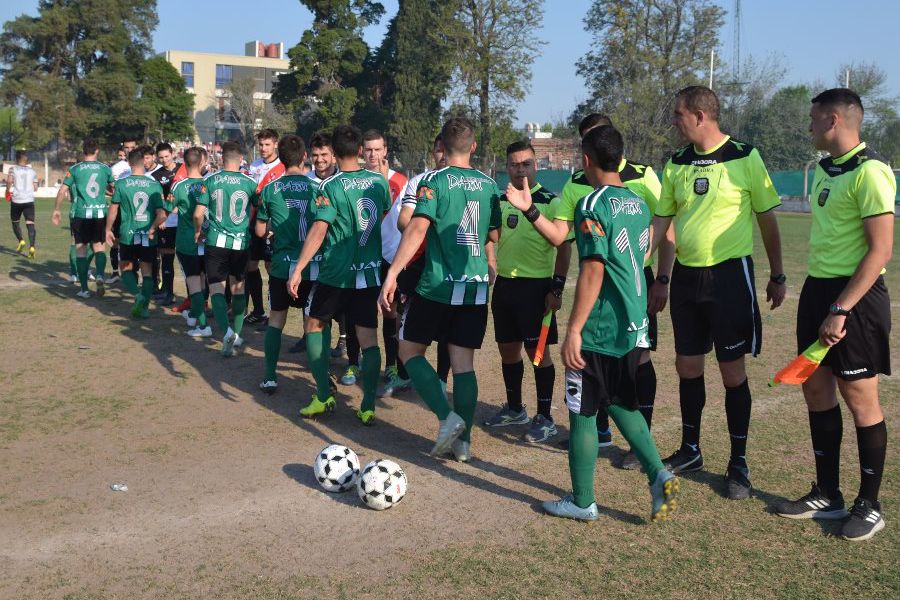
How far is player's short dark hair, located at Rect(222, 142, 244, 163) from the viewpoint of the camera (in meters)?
8.88

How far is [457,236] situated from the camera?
18.5ft

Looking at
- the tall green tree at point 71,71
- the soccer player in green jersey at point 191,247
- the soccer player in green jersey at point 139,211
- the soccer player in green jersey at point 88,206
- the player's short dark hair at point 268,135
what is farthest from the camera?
the tall green tree at point 71,71

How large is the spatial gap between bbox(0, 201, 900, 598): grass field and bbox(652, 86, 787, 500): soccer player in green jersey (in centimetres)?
77

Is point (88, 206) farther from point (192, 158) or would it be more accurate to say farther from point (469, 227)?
point (469, 227)

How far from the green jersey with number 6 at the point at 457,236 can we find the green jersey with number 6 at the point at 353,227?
100 cm

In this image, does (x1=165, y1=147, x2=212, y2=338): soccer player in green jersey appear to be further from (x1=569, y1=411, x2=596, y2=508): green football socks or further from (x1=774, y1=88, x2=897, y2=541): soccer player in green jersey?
(x1=774, y1=88, x2=897, y2=541): soccer player in green jersey

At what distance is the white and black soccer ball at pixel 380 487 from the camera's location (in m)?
4.81

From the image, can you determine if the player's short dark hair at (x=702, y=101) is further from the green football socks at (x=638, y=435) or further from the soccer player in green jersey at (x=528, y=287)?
the green football socks at (x=638, y=435)

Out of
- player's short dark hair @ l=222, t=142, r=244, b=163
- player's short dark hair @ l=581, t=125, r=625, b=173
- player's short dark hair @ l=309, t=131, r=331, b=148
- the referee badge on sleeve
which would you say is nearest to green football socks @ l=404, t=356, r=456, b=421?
player's short dark hair @ l=581, t=125, r=625, b=173

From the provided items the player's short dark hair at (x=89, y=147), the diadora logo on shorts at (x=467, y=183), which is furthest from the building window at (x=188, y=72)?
the diadora logo on shorts at (x=467, y=183)

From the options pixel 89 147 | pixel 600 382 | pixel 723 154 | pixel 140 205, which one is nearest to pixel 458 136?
pixel 723 154

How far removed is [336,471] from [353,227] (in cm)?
218

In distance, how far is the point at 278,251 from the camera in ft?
24.7

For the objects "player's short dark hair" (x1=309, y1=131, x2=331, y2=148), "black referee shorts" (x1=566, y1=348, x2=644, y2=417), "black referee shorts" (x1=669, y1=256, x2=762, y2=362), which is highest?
"player's short dark hair" (x1=309, y1=131, x2=331, y2=148)
